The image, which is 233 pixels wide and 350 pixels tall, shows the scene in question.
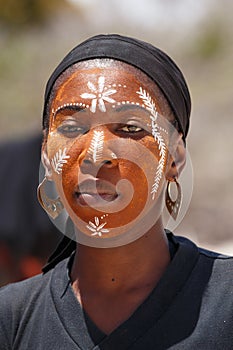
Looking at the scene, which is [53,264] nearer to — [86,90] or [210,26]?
[86,90]

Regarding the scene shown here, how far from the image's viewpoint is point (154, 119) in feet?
6.84

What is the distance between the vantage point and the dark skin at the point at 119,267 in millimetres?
2076

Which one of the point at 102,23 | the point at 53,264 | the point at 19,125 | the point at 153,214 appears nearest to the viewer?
the point at 153,214

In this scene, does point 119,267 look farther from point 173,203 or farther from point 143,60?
point 143,60

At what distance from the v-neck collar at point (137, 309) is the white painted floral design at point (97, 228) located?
0.65ft

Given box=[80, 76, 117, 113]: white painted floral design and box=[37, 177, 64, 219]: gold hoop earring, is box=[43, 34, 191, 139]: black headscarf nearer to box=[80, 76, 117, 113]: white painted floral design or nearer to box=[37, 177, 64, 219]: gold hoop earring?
box=[80, 76, 117, 113]: white painted floral design

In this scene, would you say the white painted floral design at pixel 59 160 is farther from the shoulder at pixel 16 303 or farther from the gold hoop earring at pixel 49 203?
the shoulder at pixel 16 303

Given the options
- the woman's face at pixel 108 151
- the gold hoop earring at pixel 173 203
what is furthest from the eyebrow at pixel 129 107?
A: the gold hoop earring at pixel 173 203

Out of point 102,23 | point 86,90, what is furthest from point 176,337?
point 102,23

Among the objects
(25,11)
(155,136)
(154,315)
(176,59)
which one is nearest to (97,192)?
(155,136)

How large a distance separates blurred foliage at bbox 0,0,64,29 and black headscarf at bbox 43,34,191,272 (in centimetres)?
1407

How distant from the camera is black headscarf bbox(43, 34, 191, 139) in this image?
2080 millimetres

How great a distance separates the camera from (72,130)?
2.08 metres

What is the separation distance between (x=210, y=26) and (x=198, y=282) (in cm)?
1190
